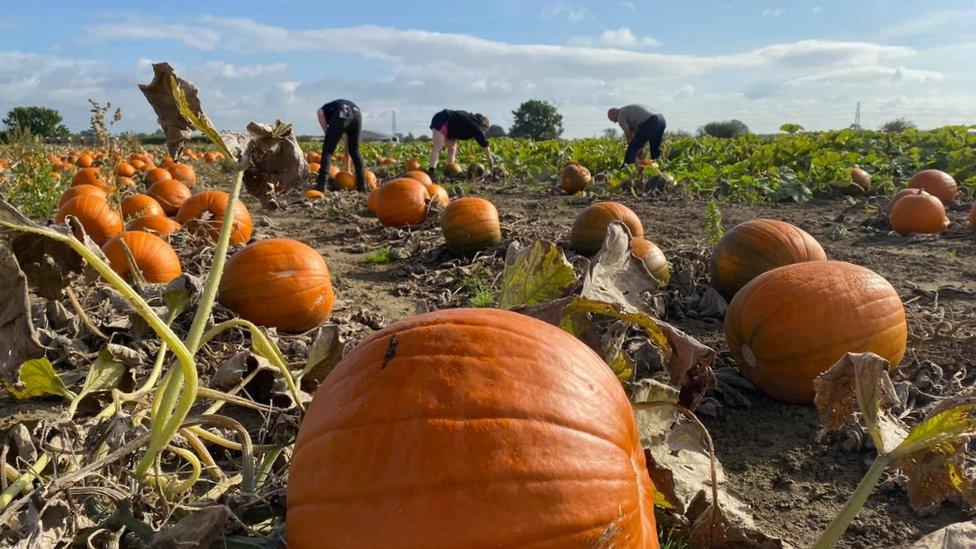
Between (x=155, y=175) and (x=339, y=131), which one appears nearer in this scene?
(x=155, y=175)

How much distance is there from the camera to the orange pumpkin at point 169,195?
8.02m

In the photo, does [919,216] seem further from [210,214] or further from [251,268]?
[210,214]

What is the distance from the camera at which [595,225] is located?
6137 mm

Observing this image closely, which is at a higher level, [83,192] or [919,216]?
[83,192]

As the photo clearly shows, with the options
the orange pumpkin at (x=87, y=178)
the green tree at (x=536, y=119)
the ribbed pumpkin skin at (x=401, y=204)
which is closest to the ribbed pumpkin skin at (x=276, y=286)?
the ribbed pumpkin skin at (x=401, y=204)

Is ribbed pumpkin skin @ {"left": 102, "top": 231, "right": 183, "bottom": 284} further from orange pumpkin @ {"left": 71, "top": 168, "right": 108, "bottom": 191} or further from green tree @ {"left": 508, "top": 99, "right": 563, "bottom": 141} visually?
green tree @ {"left": 508, "top": 99, "right": 563, "bottom": 141}

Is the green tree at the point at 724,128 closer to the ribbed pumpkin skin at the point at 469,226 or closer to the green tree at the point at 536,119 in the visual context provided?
the green tree at the point at 536,119

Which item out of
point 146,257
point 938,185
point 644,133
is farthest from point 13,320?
point 644,133

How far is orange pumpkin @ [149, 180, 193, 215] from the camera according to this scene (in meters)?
8.02

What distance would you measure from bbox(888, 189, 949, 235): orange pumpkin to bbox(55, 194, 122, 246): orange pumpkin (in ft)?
26.5

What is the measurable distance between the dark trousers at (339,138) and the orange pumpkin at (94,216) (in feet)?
21.8

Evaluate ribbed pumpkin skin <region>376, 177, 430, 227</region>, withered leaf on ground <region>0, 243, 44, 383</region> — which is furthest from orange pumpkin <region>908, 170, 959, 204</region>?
withered leaf on ground <region>0, 243, 44, 383</region>

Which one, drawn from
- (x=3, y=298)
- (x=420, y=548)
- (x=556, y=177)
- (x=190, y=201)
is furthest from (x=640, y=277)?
(x=556, y=177)

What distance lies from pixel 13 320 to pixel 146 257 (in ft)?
9.54
